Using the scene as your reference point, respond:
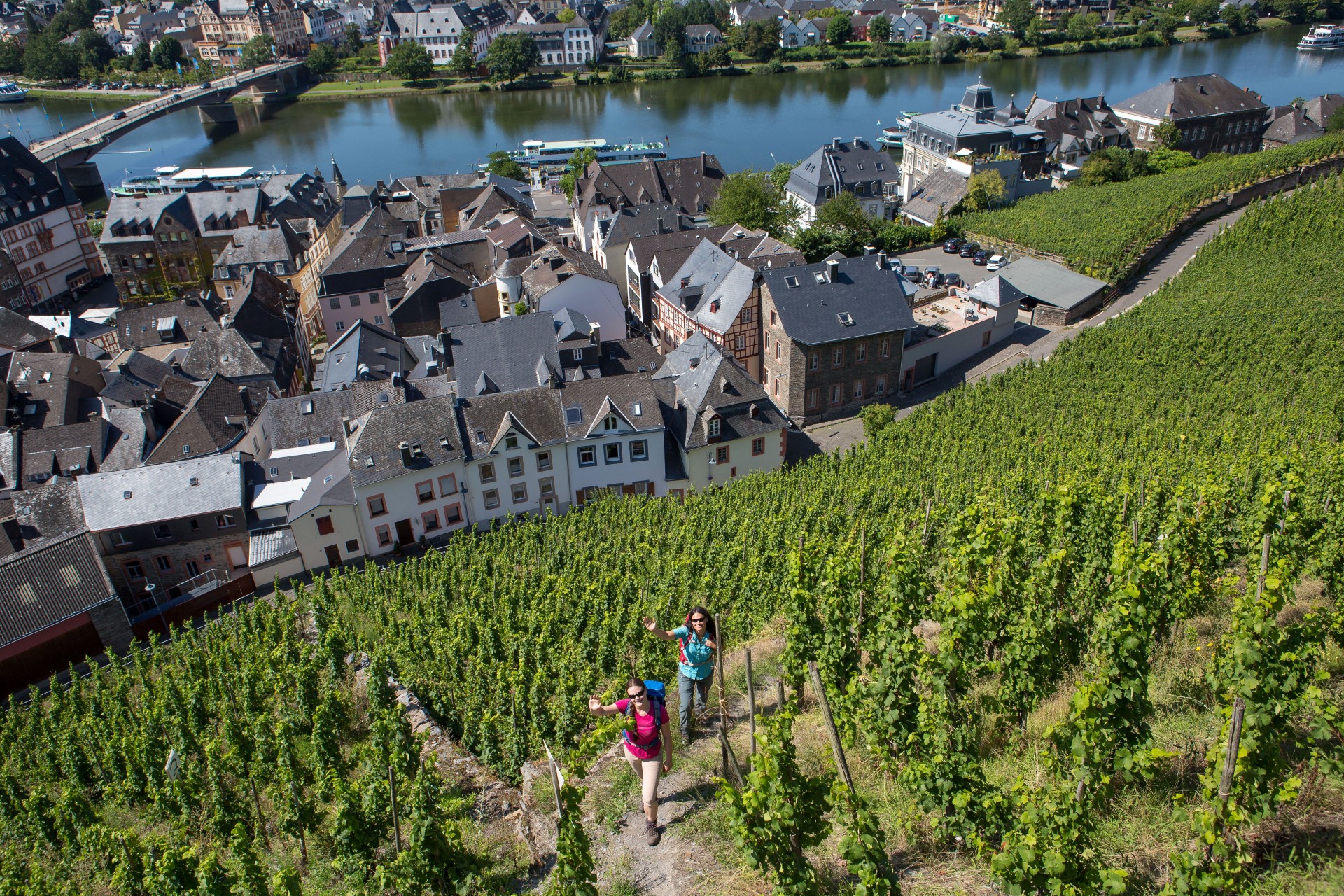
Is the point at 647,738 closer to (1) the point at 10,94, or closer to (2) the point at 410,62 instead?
(2) the point at 410,62

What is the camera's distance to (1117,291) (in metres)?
62.2

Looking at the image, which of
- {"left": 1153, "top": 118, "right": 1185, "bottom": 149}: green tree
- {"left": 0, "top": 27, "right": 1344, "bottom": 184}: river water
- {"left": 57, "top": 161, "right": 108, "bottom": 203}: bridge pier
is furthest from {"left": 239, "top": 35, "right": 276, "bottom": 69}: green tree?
{"left": 1153, "top": 118, "right": 1185, "bottom": 149}: green tree

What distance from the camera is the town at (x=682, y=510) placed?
1270 cm

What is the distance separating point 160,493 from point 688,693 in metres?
33.8

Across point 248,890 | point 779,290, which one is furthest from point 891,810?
point 779,290

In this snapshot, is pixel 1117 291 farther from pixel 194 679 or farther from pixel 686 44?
pixel 686 44

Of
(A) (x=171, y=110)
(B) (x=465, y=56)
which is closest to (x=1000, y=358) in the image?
(B) (x=465, y=56)

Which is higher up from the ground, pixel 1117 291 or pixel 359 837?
pixel 359 837

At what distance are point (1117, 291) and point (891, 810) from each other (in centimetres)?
5943

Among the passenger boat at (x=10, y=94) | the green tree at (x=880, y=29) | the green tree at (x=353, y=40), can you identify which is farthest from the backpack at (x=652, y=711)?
the passenger boat at (x=10, y=94)

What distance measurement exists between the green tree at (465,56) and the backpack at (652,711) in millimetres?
168883

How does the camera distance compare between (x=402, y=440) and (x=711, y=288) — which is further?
(x=711, y=288)

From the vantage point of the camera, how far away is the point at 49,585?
33531 millimetres

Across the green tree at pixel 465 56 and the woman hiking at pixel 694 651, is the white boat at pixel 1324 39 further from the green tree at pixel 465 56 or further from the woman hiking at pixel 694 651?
the woman hiking at pixel 694 651
